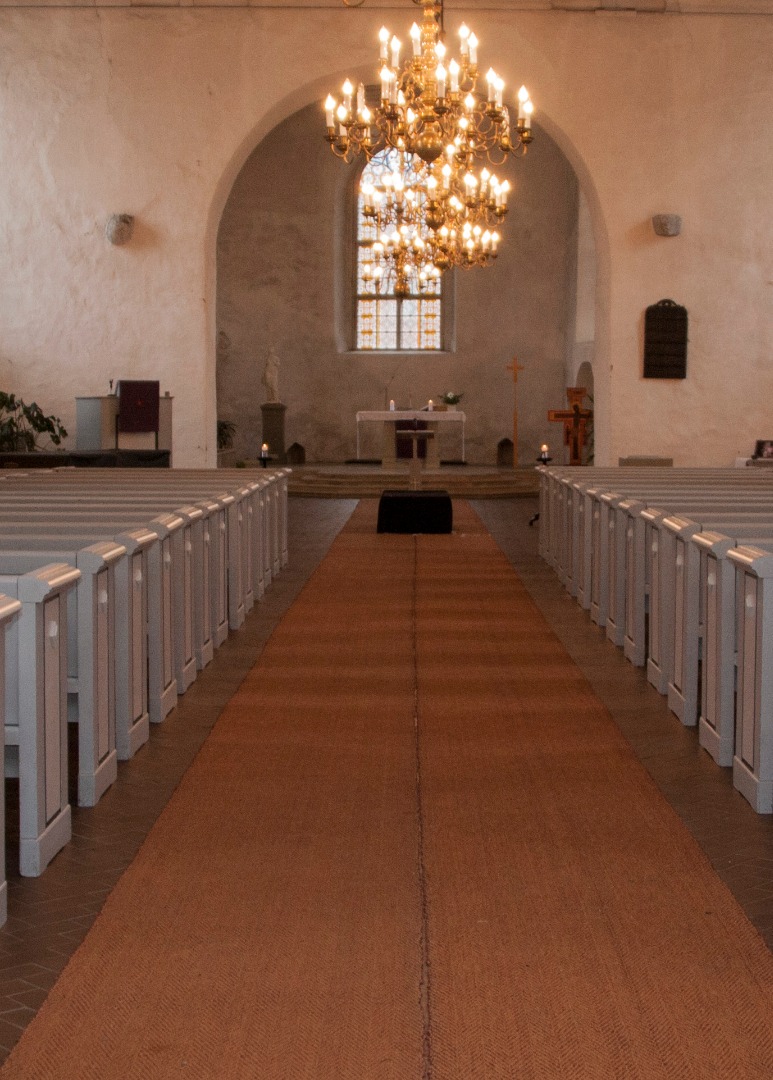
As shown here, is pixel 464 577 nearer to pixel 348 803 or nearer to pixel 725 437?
pixel 348 803

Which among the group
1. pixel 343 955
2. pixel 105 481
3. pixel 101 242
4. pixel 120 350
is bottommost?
pixel 343 955

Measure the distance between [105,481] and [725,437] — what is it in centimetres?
805

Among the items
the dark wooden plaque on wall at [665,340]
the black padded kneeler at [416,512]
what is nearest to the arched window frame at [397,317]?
the dark wooden plaque on wall at [665,340]

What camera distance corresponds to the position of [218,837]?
11.9 feet

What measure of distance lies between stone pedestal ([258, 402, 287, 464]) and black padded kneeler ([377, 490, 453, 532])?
932 cm

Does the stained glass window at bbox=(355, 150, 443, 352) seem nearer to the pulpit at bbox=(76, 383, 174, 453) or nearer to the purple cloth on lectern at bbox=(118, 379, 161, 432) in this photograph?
the pulpit at bbox=(76, 383, 174, 453)

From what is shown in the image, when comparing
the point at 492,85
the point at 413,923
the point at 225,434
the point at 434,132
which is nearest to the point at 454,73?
the point at 492,85

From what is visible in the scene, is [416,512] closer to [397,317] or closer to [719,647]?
[719,647]

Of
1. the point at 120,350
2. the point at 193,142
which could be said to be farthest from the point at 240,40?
the point at 120,350

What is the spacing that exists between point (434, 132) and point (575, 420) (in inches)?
325

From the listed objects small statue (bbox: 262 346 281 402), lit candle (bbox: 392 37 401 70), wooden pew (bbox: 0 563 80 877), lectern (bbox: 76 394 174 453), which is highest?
lit candle (bbox: 392 37 401 70)

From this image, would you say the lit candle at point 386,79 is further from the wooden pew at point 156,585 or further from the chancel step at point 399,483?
the chancel step at point 399,483

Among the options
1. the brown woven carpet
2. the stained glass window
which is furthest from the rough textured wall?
the brown woven carpet

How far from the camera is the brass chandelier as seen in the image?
8.20 meters
